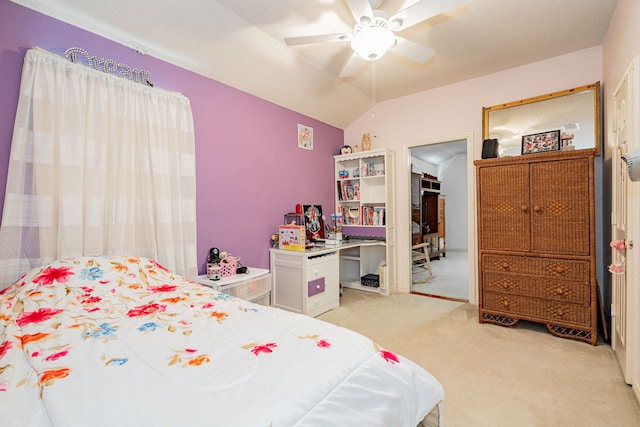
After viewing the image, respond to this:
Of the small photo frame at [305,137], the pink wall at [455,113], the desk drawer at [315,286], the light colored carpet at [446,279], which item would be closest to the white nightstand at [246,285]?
the desk drawer at [315,286]

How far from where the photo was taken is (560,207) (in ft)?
8.24

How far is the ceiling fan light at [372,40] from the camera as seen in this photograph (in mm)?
1896

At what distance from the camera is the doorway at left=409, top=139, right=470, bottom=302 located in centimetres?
450

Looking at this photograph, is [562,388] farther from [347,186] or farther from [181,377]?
[347,186]

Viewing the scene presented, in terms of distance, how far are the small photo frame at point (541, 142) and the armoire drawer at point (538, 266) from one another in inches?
40.9

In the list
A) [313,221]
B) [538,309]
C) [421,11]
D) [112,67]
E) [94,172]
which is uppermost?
[421,11]

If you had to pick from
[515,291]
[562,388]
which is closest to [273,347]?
[562,388]

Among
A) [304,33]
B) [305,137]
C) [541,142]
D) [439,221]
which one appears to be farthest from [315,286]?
[439,221]

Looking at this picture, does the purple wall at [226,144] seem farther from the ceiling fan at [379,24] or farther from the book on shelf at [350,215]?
the ceiling fan at [379,24]

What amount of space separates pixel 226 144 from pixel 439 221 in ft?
18.5

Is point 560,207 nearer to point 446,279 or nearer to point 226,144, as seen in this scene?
point 446,279

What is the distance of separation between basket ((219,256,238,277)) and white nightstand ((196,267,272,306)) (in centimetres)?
6

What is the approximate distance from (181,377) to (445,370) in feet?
5.88

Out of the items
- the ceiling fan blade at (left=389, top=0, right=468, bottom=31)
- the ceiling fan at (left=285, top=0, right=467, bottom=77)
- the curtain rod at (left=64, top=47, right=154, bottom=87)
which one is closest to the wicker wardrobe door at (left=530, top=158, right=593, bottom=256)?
the ceiling fan at (left=285, top=0, right=467, bottom=77)
